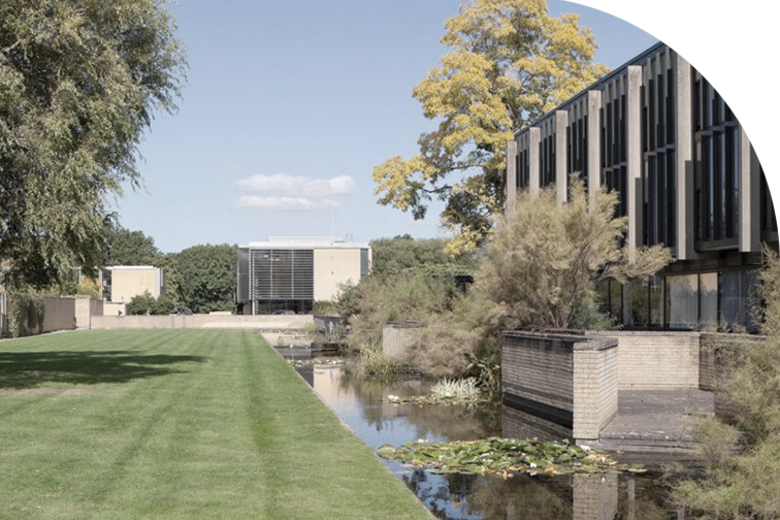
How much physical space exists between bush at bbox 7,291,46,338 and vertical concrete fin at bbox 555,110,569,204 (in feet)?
97.8

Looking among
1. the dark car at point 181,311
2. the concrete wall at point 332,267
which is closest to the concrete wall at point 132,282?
the dark car at point 181,311

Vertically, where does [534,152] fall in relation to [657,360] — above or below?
above

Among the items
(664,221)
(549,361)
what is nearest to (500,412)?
(549,361)

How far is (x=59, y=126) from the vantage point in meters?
19.5

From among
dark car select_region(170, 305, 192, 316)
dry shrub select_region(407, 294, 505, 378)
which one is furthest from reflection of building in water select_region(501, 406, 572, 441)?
dark car select_region(170, 305, 192, 316)

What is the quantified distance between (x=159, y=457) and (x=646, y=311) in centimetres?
2407

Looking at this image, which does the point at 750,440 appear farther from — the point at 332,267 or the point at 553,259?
the point at 332,267

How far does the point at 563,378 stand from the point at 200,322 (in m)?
63.5

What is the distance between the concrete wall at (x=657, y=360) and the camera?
23.4 m

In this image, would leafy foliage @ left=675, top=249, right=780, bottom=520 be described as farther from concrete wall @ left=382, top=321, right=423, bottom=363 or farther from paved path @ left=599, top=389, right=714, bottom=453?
concrete wall @ left=382, top=321, right=423, bottom=363

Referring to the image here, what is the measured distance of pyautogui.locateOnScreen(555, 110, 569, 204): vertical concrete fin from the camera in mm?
39281

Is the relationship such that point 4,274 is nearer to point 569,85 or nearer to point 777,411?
point 777,411

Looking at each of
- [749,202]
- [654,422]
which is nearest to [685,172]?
[749,202]

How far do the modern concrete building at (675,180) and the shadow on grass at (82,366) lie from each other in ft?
39.9
